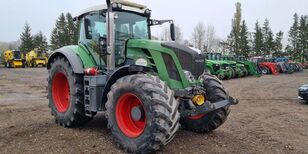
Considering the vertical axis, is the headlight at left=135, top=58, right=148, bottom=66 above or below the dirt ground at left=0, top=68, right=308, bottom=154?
above

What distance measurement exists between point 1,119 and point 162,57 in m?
4.65

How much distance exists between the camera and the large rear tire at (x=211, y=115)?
605cm

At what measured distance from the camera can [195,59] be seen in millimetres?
5762

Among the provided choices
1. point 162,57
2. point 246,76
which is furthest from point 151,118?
point 246,76

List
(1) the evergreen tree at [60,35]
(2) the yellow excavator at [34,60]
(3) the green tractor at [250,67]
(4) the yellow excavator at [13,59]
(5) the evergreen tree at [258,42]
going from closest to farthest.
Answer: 1. (3) the green tractor at [250,67]
2. (4) the yellow excavator at [13,59]
3. (2) the yellow excavator at [34,60]
4. (5) the evergreen tree at [258,42]
5. (1) the evergreen tree at [60,35]

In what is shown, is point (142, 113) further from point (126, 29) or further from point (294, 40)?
point (294, 40)

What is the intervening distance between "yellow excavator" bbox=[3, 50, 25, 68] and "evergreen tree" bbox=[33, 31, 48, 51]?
18.6 meters

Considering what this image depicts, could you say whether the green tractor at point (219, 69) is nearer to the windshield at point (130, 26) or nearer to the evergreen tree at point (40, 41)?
the windshield at point (130, 26)

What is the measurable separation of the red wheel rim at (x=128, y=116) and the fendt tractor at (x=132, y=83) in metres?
0.02

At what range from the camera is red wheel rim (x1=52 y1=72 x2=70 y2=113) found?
7492mm

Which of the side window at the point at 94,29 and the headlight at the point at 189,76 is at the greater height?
the side window at the point at 94,29

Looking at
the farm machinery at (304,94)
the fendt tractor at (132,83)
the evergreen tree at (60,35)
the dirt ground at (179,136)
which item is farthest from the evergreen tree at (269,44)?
the fendt tractor at (132,83)

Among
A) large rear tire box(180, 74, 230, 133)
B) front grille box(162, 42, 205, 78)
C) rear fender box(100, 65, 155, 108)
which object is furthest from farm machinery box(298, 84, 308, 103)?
rear fender box(100, 65, 155, 108)

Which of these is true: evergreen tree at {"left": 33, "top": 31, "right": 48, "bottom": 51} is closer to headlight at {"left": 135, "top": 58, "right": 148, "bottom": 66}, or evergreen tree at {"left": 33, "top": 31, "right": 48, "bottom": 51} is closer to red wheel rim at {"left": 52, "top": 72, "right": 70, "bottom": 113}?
red wheel rim at {"left": 52, "top": 72, "right": 70, "bottom": 113}
